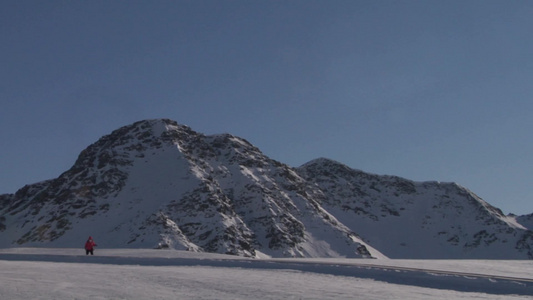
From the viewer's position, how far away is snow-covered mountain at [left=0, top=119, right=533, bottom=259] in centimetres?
11262

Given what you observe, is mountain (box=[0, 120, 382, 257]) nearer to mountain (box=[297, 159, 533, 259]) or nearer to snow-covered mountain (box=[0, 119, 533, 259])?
snow-covered mountain (box=[0, 119, 533, 259])

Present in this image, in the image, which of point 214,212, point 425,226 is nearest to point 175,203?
point 214,212

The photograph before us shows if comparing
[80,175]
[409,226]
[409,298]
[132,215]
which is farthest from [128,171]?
[409,298]

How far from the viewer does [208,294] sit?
62.0ft

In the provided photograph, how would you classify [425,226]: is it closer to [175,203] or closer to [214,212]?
[214,212]

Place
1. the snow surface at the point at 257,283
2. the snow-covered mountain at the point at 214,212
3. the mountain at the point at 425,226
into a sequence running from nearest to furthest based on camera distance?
the snow surface at the point at 257,283 < the snow-covered mountain at the point at 214,212 < the mountain at the point at 425,226

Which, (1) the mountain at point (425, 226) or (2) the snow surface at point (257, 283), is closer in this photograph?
(2) the snow surface at point (257, 283)

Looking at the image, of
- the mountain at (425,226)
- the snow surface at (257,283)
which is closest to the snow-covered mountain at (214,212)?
the mountain at (425,226)

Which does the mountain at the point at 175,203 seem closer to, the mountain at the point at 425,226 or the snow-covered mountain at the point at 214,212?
the snow-covered mountain at the point at 214,212

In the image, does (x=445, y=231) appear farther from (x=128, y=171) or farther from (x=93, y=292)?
(x=93, y=292)

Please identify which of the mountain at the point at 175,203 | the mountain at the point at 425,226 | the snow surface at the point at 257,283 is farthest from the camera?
the mountain at the point at 425,226

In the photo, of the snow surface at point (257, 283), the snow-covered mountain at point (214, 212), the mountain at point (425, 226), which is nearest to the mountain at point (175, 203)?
the snow-covered mountain at point (214, 212)

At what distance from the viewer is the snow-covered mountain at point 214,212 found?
4434 inches

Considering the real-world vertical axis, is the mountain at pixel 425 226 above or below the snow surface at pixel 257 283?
above
